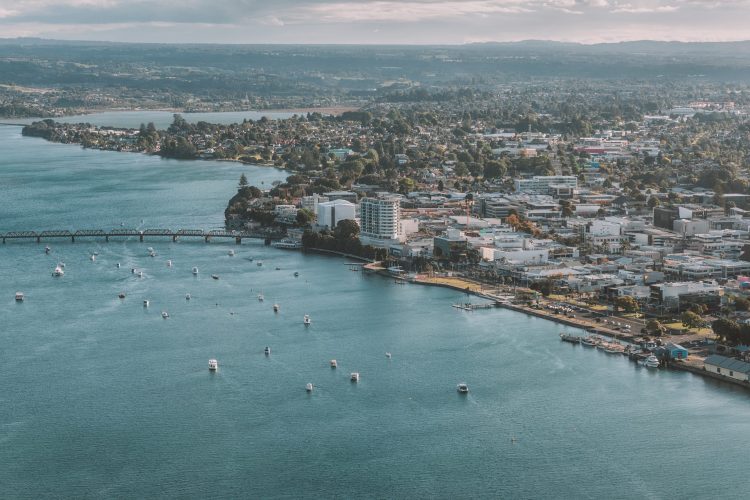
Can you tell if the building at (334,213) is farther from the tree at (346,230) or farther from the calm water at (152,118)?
the calm water at (152,118)

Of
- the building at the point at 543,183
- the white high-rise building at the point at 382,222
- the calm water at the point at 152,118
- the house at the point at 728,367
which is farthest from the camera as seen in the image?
the calm water at the point at 152,118

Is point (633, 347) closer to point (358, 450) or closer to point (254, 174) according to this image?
point (358, 450)

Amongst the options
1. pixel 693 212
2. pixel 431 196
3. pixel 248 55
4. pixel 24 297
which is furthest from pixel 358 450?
pixel 248 55

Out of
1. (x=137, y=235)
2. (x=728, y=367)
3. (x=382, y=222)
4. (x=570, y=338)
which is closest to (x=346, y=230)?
(x=382, y=222)

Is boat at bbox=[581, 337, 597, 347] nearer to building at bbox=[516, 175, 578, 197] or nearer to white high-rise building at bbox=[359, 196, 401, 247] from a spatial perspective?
white high-rise building at bbox=[359, 196, 401, 247]

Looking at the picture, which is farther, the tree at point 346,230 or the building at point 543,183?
the building at point 543,183

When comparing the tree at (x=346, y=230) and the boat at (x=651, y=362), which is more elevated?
the tree at (x=346, y=230)

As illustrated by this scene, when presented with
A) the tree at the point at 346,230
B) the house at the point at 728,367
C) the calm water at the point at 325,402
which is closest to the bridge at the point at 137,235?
the tree at the point at 346,230

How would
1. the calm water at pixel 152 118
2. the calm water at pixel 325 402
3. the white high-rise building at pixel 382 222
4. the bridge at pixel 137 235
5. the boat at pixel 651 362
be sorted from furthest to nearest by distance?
the calm water at pixel 152 118
the bridge at pixel 137 235
the white high-rise building at pixel 382 222
the boat at pixel 651 362
the calm water at pixel 325 402
